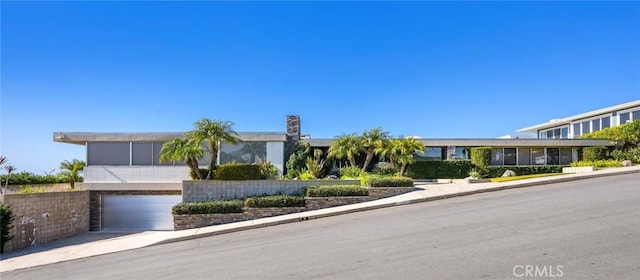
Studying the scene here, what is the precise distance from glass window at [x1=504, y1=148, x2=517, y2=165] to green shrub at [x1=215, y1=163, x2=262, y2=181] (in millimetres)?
18265

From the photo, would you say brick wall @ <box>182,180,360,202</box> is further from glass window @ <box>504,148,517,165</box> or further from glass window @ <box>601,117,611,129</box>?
glass window @ <box>601,117,611,129</box>

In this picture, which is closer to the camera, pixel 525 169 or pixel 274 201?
pixel 274 201

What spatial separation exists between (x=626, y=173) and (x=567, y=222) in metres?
12.6

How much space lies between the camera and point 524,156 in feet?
92.6

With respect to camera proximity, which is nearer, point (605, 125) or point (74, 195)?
point (74, 195)

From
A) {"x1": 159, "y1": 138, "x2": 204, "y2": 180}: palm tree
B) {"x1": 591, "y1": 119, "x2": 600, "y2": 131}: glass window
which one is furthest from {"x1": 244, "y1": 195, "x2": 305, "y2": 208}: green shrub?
{"x1": 591, "y1": 119, "x2": 600, "y2": 131}: glass window

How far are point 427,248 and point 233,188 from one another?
1038 cm

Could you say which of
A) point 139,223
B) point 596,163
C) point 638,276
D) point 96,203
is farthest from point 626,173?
point 96,203

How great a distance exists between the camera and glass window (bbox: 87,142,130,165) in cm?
2061

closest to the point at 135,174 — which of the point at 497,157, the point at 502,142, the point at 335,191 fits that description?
the point at 335,191

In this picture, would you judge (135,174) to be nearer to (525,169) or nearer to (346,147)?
(346,147)

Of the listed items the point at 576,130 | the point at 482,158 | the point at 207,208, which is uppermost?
the point at 576,130

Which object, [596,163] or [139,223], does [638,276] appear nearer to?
[139,223]

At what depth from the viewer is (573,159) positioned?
28453 mm
